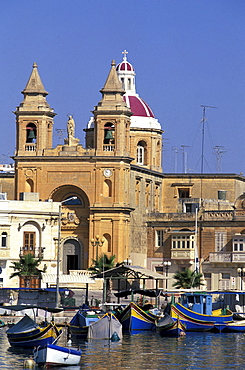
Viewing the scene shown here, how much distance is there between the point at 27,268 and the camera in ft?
359

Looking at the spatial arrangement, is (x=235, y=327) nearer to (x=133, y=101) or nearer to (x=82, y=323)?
(x=82, y=323)

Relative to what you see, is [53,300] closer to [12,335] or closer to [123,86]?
[12,335]

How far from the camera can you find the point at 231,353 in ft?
251

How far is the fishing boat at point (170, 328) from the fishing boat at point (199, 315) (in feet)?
3.52

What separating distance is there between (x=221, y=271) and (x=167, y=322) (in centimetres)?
3363

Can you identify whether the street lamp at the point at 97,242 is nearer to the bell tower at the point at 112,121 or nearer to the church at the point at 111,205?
the church at the point at 111,205

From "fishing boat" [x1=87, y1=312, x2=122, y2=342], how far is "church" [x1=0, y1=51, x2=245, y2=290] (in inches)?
1345

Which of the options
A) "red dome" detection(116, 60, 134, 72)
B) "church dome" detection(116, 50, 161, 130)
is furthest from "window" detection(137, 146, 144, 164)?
"red dome" detection(116, 60, 134, 72)

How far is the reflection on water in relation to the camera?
70438 millimetres

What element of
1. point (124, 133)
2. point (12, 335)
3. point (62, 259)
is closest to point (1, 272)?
point (62, 259)

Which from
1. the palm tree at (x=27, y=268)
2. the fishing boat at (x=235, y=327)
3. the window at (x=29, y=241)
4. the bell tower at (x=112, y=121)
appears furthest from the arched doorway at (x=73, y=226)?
the fishing boat at (x=235, y=327)

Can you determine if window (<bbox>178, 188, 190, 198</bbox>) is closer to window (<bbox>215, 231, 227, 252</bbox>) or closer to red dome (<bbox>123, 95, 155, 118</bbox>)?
red dome (<bbox>123, 95, 155, 118</bbox>)

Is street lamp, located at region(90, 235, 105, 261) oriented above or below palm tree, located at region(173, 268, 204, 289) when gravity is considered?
above

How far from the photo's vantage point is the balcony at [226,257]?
11748 centimetres
